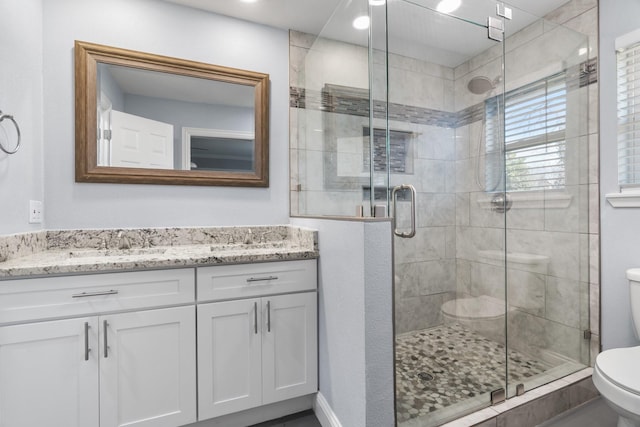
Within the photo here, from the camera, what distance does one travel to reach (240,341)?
1517 millimetres

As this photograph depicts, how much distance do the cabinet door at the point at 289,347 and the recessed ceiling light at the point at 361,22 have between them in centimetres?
139

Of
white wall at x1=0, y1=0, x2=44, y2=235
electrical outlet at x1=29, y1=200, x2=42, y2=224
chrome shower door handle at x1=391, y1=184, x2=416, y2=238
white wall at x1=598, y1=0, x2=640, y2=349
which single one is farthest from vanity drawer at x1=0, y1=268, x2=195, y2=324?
white wall at x1=598, y1=0, x2=640, y2=349

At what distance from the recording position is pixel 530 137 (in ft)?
5.85

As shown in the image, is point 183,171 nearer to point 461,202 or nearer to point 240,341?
point 240,341

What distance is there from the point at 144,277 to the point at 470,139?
177 centimetres

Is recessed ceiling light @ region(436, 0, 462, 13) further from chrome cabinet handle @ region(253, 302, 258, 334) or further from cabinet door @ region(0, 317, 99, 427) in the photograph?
cabinet door @ region(0, 317, 99, 427)

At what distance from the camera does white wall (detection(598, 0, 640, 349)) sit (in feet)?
5.51

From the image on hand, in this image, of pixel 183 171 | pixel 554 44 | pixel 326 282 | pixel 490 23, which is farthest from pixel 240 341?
pixel 554 44

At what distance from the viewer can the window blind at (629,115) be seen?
1.64 m

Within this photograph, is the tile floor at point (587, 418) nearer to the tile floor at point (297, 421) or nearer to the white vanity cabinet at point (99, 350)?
the tile floor at point (297, 421)

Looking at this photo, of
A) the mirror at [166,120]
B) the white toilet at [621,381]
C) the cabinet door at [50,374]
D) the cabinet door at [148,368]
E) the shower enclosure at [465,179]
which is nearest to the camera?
the white toilet at [621,381]

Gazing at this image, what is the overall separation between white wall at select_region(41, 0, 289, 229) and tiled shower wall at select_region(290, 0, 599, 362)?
0.99 ft

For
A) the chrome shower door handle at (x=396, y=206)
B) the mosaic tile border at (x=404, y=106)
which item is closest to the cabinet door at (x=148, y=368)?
the chrome shower door handle at (x=396, y=206)

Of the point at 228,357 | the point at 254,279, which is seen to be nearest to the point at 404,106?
the point at 254,279
